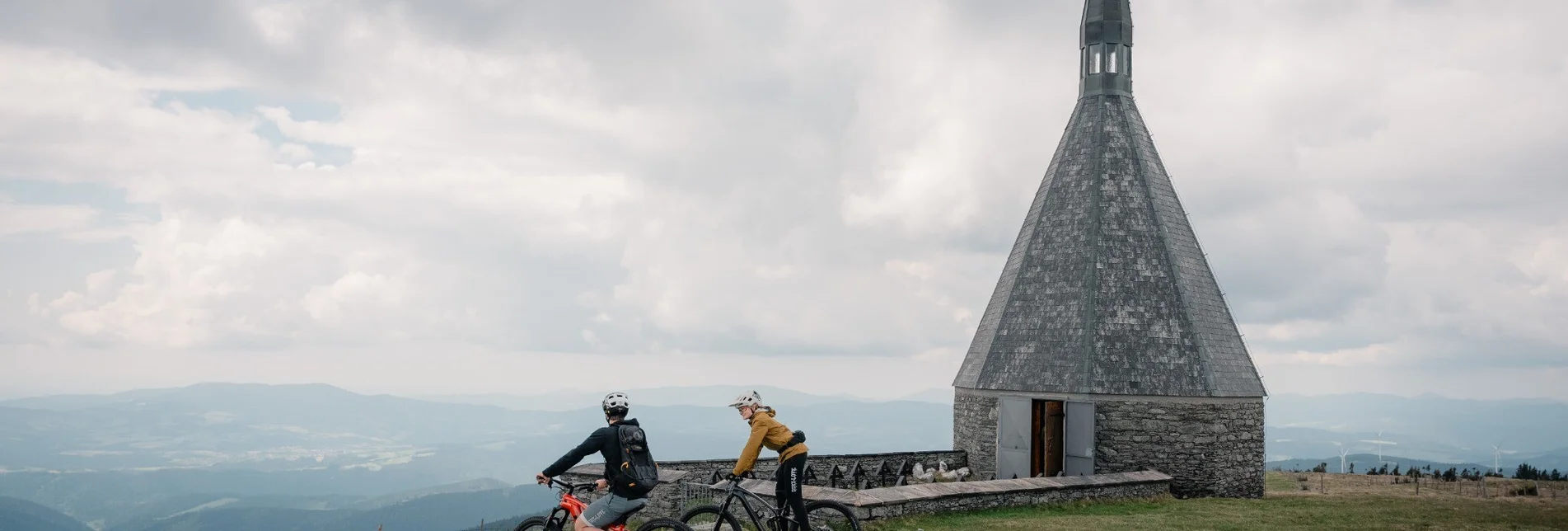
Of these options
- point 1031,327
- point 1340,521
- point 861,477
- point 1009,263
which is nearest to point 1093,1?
point 1009,263

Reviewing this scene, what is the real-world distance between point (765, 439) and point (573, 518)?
236cm

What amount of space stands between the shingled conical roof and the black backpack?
59.9 feet

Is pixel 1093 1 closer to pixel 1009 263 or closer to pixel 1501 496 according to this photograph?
pixel 1009 263

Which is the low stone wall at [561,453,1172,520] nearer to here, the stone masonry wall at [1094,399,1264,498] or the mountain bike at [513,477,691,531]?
the stone masonry wall at [1094,399,1264,498]

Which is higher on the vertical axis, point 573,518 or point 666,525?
point 666,525

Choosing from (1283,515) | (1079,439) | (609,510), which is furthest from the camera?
(1079,439)

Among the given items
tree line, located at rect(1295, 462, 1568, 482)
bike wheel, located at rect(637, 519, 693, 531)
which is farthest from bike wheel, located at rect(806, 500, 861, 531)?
tree line, located at rect(1295, 462, 1568, 482)

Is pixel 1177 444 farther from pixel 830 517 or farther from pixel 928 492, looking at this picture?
pixel 830 517

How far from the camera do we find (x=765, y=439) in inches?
512

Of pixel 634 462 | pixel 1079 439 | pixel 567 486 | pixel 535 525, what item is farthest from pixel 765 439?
pixel 1079 439

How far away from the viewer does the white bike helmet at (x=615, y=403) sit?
11.5 metres

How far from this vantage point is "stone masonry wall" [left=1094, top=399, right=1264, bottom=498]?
27.2 metres

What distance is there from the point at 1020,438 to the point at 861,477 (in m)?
4.28

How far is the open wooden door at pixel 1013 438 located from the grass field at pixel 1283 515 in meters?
4.49
